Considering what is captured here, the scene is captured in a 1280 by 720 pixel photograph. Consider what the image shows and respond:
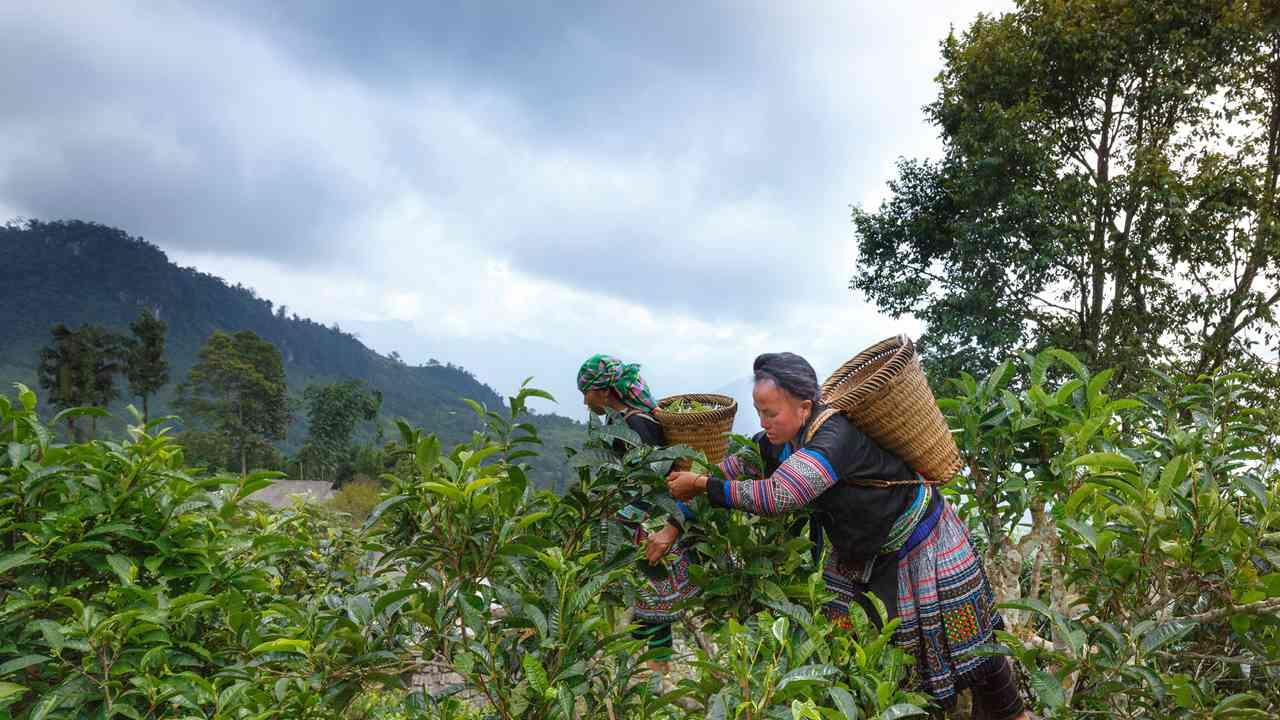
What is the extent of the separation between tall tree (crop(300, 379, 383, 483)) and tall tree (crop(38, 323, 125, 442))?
40.8 feet

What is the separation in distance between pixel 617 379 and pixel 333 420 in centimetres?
5538

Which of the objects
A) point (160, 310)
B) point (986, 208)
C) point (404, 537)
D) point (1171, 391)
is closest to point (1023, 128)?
point (986, 208)

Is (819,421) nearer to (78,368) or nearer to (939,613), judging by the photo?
(939,613)

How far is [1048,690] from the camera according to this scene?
6.26 feet

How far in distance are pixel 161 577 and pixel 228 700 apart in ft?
1.93

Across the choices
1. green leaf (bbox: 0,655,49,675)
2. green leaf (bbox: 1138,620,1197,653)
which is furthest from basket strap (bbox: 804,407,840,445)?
green leaf (bbox: 0,655,49,675)

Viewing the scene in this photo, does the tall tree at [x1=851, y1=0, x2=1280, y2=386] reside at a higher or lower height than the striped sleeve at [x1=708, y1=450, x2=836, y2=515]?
higher

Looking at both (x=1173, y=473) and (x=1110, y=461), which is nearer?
(x=1173, y=473)

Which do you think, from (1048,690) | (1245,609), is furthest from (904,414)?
(1245,609)

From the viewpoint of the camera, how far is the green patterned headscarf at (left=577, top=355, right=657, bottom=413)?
366cm

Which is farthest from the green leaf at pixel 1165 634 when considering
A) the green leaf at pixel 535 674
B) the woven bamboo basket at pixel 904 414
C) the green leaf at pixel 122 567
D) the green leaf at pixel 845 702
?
the green leaf at pixel 122 567

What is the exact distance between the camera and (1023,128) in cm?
1211

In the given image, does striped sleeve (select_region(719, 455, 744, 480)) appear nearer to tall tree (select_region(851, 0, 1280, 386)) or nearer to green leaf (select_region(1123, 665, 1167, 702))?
green leaf (select_region(1123, 665, 1167, 702))

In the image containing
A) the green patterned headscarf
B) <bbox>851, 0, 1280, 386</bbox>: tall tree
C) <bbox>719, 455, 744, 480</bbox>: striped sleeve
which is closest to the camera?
<bbox>719, 455, 744, 480</bbox>: striped sleeve
